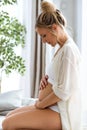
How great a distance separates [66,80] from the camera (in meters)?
1.78

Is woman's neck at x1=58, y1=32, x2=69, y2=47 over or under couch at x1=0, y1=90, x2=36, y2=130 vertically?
over

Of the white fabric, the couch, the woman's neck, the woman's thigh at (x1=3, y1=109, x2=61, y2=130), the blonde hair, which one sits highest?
the blonde hair

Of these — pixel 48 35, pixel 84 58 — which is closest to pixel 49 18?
pixel 48 35

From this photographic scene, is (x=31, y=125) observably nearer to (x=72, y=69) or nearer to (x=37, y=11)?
(x=72, y=69)

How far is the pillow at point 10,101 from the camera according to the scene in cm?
272

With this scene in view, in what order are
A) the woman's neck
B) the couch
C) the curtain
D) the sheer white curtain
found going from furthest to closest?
the curtain, the sheer white curtain, the couch, the woman's neck

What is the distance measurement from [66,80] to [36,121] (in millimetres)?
323

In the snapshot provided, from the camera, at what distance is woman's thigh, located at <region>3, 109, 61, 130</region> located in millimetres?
1807

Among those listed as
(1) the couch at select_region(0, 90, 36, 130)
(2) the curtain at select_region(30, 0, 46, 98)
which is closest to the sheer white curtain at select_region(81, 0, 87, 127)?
(2) the curtain at select_region(30, 0, 46, 98)

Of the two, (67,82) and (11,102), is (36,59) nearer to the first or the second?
(11,102)

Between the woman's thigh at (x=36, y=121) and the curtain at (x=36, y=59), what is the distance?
1.92m

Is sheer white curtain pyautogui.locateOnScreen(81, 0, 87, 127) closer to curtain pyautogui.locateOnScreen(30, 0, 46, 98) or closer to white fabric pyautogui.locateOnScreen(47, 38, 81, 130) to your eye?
curtain pyautogui.locateOnScreen(30, 0, 46, 98)

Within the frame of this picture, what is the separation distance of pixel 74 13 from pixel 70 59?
2.09 m

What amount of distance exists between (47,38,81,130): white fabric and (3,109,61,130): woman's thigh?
5 centimetres
